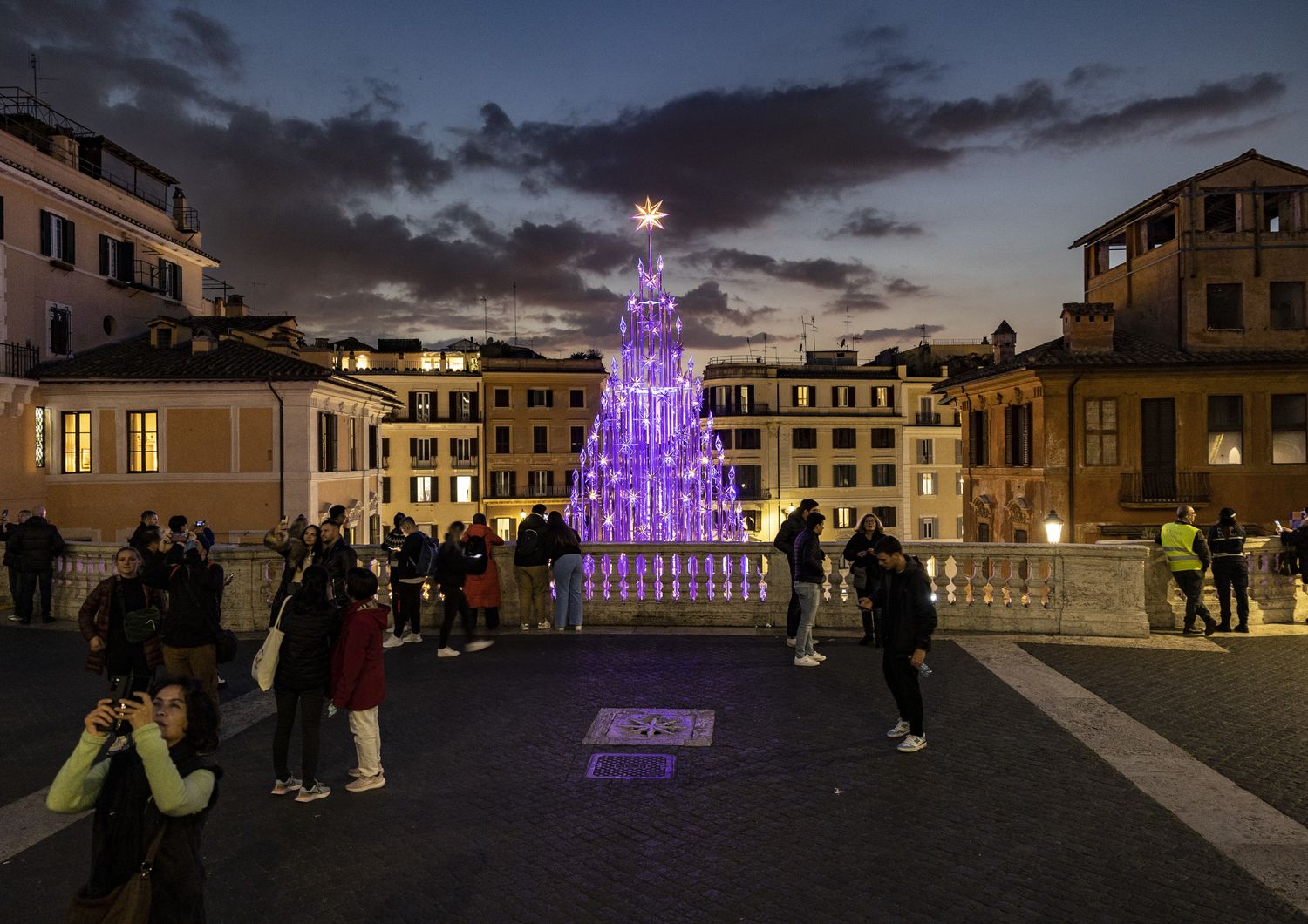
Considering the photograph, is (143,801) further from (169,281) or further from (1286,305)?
(169,281)

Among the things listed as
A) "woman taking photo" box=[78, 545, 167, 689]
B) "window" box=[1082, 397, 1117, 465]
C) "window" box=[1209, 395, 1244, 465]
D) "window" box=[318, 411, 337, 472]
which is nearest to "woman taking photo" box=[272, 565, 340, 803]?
"woman taking photo" box=[78, 545, 167, 689]

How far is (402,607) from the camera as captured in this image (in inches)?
481

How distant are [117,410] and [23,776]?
24.8m

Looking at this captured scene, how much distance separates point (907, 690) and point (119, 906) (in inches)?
234

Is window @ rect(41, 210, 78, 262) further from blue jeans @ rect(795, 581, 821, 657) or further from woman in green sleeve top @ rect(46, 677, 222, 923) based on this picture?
woman in green sleeve top @ rect(46, 677, 222, 923)

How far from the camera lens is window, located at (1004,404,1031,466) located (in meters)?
26.5

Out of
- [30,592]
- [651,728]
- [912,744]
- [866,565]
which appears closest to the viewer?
[912,744]

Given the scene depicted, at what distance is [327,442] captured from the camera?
30.4 meters

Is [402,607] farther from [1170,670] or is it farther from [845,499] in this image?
[845,499]

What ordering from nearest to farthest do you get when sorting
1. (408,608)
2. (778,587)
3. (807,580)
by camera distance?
(807,580) → (408,608) → (778,587)

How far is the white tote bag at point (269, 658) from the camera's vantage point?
21.1 feet

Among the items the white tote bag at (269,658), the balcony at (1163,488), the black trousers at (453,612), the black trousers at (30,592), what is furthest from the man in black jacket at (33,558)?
the balcony at (1163,488)

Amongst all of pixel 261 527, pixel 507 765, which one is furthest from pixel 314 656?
pixel 261 527

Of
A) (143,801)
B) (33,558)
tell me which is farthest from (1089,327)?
(143,801)
